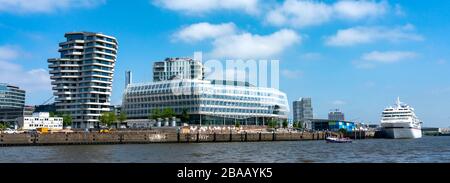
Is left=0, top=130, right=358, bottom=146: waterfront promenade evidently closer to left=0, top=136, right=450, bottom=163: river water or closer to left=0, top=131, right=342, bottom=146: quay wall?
left=0, top=131, right=342, bottom=146: quay wall

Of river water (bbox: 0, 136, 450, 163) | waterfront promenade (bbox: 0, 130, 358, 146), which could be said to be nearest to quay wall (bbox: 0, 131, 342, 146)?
waterfront promenade (bbox: 0, 130, 358, 146)

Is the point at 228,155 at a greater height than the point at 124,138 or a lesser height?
lesser

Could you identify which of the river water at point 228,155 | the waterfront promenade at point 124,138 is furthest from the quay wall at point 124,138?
the river water at point 228,155

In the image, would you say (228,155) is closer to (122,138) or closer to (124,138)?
(122,138)

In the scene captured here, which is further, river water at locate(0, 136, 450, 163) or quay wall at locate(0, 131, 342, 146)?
quay wall at locate(0, 131, 342, 146)

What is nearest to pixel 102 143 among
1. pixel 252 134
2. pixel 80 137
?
pixel 80 137

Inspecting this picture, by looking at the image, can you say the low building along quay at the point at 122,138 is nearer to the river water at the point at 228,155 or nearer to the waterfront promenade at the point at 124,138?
the waterfront promenade at the point at 124,138

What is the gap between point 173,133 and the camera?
15838 cm

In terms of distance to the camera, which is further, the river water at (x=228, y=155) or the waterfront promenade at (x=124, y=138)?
the waterfront promenade at (x=124, y=138)

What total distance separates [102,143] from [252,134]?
60.8 metres

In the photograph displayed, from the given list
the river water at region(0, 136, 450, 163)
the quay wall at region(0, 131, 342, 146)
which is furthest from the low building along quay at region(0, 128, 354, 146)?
the river water at region(0, 136, 450, 163)

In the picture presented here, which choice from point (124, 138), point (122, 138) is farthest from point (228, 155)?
point (124, 138)

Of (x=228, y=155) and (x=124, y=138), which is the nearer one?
(x=228, y=155)
